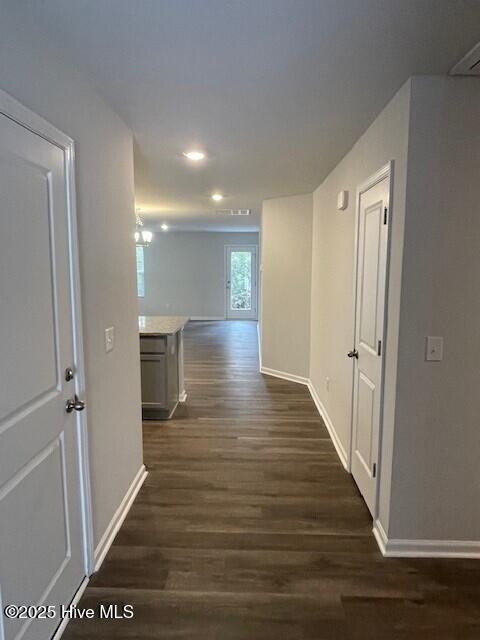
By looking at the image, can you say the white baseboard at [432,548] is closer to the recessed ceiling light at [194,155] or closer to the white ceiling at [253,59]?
the white ceiling at [253,59]

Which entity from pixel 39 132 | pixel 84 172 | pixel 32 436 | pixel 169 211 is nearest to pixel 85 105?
pixel 84 172

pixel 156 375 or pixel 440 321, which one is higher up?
pixel 440 321

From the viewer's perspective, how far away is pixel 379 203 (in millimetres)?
2268

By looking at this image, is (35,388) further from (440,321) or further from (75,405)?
(440,321)

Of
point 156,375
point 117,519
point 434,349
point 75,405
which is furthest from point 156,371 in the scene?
point 434,349

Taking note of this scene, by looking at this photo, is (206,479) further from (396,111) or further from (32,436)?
(396,111)

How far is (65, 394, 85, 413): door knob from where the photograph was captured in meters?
1.67

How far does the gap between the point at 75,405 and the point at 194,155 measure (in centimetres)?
213

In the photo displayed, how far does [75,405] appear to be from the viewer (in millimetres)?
1712

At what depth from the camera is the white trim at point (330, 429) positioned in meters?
3.02

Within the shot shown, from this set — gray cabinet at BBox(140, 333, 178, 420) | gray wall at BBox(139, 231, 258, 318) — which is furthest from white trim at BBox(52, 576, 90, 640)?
gray wall at BBox(139, 231, 258, 318)

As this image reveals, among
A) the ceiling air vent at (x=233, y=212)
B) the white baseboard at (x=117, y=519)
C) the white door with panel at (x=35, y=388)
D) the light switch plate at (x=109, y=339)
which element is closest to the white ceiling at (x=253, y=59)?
the white door with panel at (x=35, y=388)

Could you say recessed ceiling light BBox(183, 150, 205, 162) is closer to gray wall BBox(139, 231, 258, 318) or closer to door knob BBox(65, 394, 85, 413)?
door knob BBox(65, 394, 85, 413)

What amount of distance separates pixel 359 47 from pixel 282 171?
2122 millimetres
